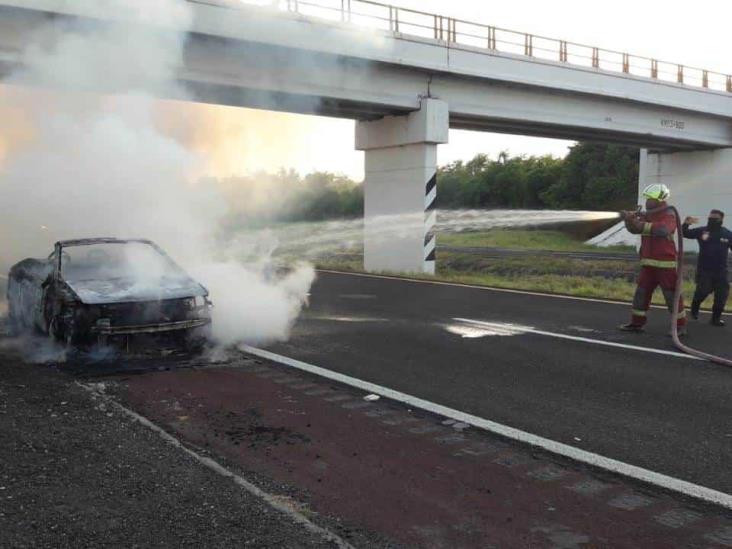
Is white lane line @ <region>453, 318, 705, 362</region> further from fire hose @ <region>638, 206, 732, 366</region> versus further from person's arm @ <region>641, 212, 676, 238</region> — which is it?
person's arm @ <region>641, 212, 676, 238</region>

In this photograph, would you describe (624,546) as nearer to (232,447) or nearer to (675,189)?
(232,447)

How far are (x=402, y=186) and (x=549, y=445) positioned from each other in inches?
563

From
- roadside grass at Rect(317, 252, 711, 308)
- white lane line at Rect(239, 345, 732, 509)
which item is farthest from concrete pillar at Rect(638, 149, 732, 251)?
white lane line at Rect(239, 345, 732, 509)

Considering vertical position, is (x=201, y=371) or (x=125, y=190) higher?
(x=125, y=190)

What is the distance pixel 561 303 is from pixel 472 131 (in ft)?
38.2

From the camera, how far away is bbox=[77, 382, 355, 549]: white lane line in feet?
10.2

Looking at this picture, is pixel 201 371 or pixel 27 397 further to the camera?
pixel 201 371

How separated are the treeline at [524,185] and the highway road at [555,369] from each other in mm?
25810

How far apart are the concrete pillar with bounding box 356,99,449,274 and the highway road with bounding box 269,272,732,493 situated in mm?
6577

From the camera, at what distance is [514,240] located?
39406mm

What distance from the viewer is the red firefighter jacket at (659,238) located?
8.34 metres

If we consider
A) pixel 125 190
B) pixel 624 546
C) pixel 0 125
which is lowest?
pixel 624 546

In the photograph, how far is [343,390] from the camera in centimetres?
575

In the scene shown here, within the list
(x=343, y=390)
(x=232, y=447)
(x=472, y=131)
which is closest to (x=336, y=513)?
(x=232, y=447)
